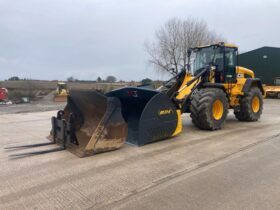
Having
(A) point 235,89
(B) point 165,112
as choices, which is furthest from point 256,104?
(B) point 165,112

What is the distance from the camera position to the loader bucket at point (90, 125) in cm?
487

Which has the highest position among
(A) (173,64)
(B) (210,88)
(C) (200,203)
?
(A) (173,64)

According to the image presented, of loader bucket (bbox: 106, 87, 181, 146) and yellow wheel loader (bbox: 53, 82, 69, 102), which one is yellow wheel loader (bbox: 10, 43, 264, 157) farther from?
yellow wheel loader (bbox: 53, 82, 69, 102)

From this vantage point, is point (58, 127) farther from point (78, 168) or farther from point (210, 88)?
point (210, 88)

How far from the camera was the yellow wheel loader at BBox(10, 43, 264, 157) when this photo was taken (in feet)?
16.7

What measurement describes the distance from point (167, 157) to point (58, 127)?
2355 mm

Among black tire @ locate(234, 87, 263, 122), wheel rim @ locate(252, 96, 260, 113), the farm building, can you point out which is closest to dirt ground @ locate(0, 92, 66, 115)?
black tire @ locate(234, 87, 263, 122)

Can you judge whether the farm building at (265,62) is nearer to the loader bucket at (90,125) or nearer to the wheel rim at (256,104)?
the wheel rim at (256,104)

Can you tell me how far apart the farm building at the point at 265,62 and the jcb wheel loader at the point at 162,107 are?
1943 cm

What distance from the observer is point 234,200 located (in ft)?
10.2

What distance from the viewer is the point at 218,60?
8.02 metres

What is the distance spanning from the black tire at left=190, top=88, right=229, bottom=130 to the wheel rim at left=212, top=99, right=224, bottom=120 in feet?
0.26

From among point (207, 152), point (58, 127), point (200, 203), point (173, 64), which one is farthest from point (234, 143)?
point (173, 64)

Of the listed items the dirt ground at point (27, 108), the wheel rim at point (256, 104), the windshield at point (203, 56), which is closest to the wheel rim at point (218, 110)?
the windshield at point (203, 56)
